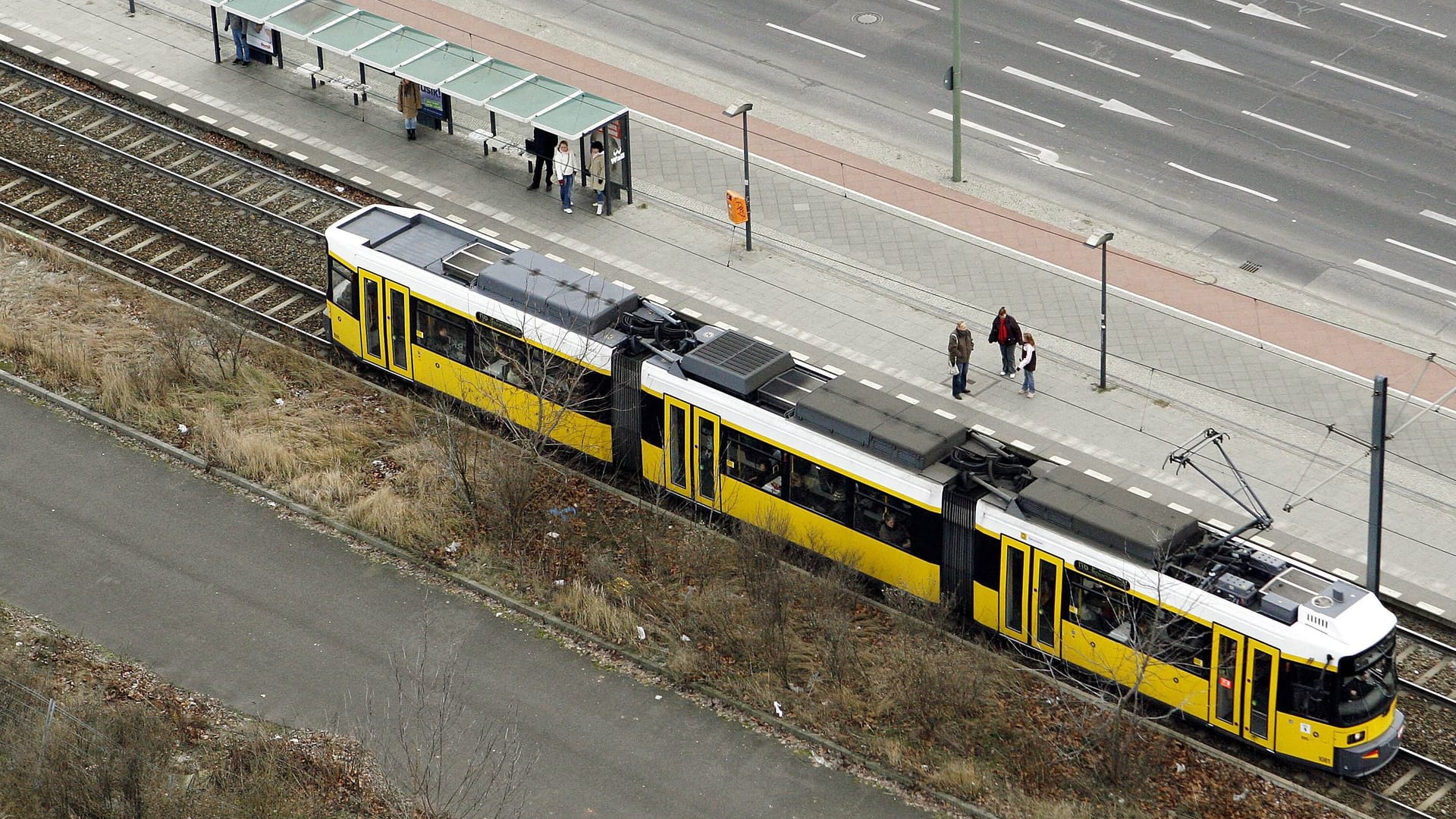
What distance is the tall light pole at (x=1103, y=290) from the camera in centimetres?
3042

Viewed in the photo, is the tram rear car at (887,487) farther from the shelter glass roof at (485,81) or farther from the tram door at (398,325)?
the shelter glass roof at (485,81)

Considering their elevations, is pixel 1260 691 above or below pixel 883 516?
below

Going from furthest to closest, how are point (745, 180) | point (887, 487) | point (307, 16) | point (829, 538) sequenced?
point (307, 16), point (745, 180), point (829, 538), point (887, 487)

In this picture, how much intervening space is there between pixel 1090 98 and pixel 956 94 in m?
4.62

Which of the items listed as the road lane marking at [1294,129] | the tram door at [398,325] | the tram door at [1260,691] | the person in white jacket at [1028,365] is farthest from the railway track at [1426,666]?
the tram door at [398,325]

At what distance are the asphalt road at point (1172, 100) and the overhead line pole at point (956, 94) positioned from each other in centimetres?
86

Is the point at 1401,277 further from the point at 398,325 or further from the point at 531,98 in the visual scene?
the point at 398,325

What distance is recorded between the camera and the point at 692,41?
141ft

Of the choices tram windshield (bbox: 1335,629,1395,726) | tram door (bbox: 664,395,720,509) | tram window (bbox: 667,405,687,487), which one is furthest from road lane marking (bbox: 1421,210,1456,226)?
tram window (bbox: 667,405,687,487)

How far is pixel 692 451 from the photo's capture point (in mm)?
28281

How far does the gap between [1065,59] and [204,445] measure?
20.7 metres

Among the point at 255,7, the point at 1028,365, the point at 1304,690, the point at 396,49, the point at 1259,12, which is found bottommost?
the point at 1304,690

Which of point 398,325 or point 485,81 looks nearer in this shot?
point 398,325

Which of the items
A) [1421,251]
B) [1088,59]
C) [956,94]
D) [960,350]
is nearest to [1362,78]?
[1088,59]
